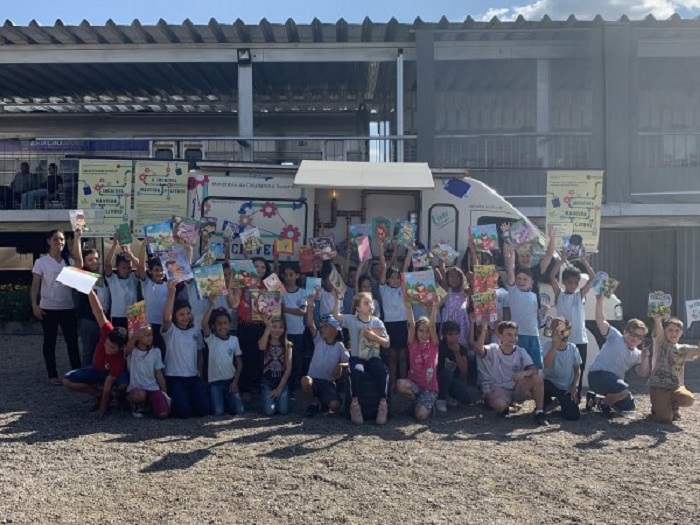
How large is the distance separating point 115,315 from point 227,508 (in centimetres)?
377

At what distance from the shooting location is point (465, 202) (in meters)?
8.67

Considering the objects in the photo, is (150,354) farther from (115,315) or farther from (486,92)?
(486,92)

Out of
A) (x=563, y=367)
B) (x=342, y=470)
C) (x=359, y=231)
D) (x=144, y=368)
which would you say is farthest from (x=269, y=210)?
(x=342, y=470)

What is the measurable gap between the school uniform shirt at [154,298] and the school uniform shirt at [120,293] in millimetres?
185

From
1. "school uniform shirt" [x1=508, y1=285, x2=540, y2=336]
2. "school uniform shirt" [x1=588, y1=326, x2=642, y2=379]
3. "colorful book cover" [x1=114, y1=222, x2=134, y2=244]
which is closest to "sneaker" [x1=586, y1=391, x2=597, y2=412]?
"school uniform shirt" [x1=588, y1=326, x2=642, y2=379]

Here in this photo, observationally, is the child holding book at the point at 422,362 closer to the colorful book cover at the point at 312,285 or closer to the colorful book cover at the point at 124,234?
the colorful book cover at the point at 312,285

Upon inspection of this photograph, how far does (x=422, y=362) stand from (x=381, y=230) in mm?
1730

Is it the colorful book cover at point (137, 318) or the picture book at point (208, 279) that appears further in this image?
the picture book at point (208, 279)

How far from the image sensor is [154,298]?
7.73 metres

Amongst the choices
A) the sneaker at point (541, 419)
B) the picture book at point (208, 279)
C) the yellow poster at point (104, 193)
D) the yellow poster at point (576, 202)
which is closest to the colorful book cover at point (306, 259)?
the picture book at point (208, 279)

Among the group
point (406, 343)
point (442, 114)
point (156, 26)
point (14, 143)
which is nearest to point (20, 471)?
point (406, 343)

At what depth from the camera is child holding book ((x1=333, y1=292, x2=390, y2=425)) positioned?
6863 mm

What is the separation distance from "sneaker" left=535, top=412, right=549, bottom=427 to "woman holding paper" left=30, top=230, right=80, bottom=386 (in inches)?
201

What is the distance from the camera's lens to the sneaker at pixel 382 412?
6.76 meters
